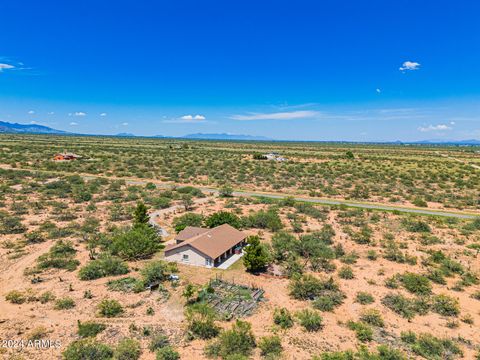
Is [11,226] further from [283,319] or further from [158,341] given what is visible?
[283,319]

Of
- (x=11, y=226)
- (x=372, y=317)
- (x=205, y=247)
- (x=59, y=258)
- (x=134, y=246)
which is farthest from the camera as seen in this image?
(x=11, y=226)

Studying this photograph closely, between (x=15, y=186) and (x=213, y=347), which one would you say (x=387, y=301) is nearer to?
(x=213, y=347)

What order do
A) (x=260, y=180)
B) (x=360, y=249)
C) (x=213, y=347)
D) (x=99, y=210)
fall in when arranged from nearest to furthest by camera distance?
(x=213, y=347), (x=360, y=249), (x=99, y=210), (x=260, y=180)

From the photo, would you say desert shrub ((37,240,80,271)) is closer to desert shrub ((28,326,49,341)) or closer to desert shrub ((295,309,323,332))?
desert shrub ((28,326,49,341))

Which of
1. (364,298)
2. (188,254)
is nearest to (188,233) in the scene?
(188,254)

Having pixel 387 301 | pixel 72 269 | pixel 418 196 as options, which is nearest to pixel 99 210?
pixel 72 269

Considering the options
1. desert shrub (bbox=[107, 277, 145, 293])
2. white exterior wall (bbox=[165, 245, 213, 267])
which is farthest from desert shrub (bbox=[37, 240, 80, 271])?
white exterior wall (bbox=[165, 245, 213, 267])
